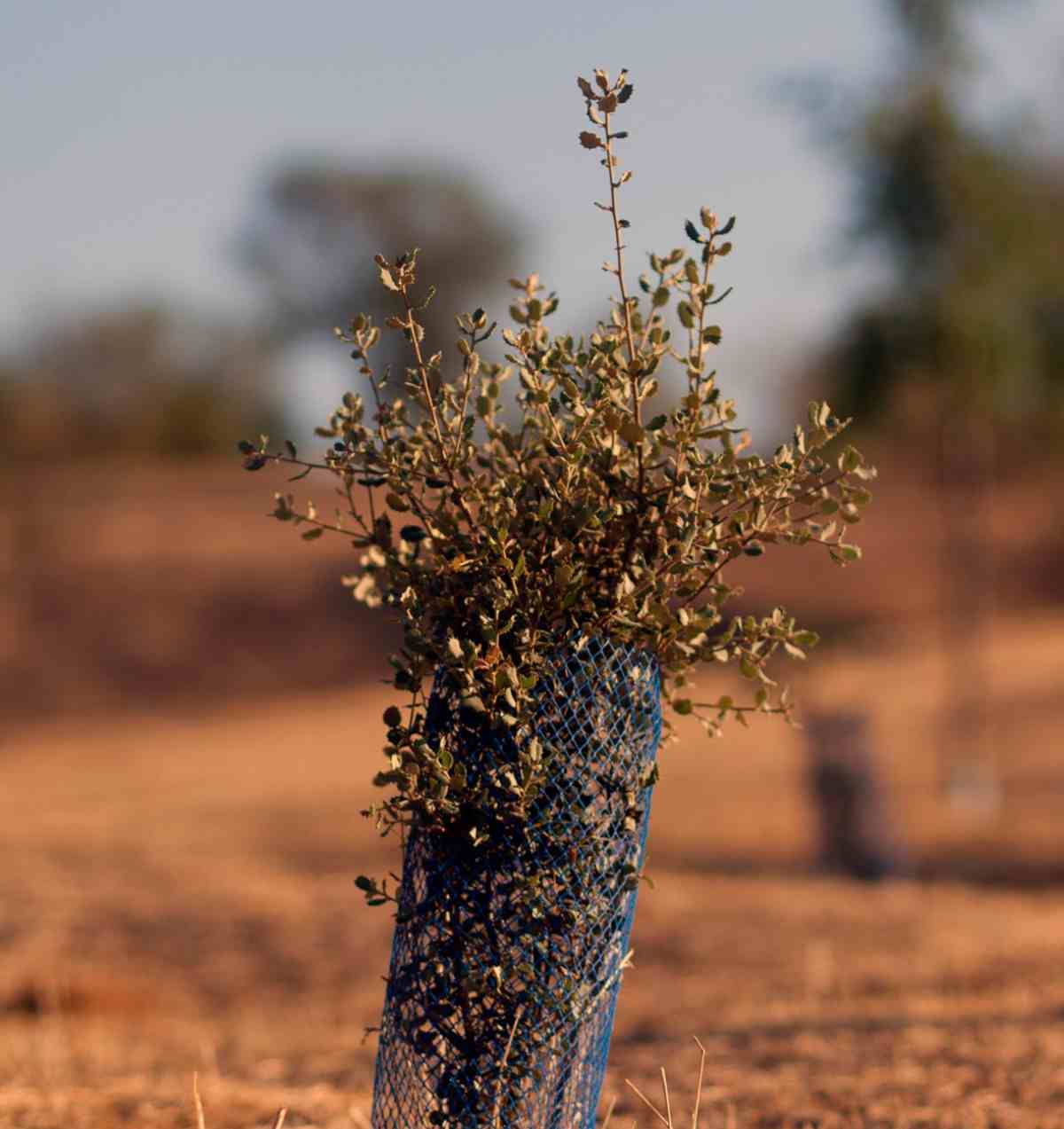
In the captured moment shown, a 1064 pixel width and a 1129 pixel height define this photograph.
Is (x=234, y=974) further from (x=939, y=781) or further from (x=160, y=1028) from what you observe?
(x=939, y=781)

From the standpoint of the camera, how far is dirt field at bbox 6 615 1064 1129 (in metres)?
3.78

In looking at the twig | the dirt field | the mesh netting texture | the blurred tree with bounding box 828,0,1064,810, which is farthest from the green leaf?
the blurred tree with bounding box 828,0,1064,810

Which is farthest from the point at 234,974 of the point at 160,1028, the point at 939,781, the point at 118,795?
the point at 939,781

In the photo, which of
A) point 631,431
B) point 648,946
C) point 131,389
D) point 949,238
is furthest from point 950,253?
point 131,389

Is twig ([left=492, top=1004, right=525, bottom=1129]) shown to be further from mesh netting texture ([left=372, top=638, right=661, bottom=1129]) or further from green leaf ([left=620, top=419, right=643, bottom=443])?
green leaf ([left=620, top=419, right=643, bottom=443])

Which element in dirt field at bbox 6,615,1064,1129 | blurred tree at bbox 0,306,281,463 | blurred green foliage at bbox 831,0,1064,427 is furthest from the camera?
blurred tree at bbox 0,306,281,463

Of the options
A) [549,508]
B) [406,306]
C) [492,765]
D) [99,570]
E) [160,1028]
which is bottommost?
[160,1028]

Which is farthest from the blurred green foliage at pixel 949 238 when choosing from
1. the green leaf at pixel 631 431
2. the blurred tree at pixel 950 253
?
the green leaf at pixel 631 431

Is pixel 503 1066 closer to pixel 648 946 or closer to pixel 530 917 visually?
pixel 530 917

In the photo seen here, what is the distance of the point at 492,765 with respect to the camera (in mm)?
2453

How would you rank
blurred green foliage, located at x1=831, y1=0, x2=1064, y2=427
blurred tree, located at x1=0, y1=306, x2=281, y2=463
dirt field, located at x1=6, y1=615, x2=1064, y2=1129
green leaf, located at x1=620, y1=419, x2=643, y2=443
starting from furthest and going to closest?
1. blurred tree, located at x1=0, y1=306, x2=281, y2=463
2. blurred green foliage, located at x1=831, y1=0, x2=1064, y2=427
3. dirt field, located at x1=6, y1=615, x2=1064, y2=1129
4. green leaf, located at x1=620, y1=419, x2=643, y2=443

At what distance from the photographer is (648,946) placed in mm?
7758

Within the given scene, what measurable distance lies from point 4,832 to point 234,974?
5624mm

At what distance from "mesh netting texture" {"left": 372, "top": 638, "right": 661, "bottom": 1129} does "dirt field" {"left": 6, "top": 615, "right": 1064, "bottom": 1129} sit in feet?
2.31
